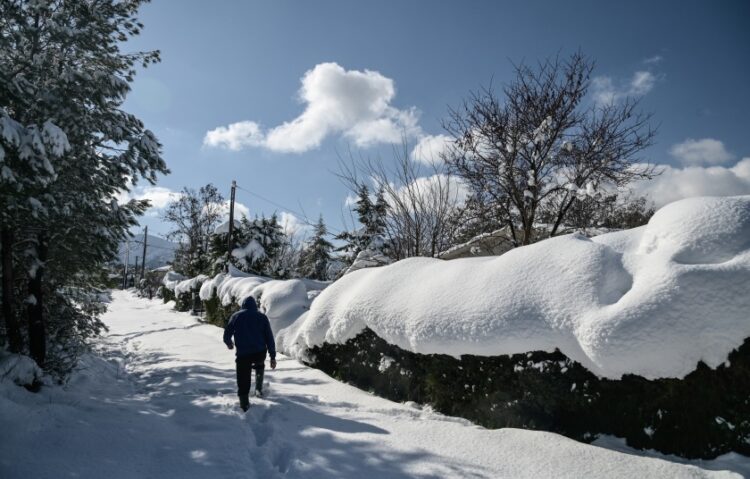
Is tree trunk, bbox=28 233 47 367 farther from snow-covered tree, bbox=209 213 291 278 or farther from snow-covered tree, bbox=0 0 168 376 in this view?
snow-covered tree, bbox=209 213 291 278

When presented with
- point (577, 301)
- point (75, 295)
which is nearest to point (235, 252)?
point (75, 295)

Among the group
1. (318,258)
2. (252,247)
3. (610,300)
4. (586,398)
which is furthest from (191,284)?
(610,300)

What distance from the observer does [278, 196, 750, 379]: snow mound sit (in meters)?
3.24

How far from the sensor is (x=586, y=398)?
3756 millimetres

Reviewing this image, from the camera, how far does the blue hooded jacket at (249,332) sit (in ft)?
18.9

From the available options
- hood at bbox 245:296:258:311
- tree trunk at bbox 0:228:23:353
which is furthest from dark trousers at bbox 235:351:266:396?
tree trunk at bbox 0:228:23:353

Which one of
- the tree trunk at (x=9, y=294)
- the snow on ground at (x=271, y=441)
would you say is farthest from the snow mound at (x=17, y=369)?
the tree trunk at (x=9, y=294)

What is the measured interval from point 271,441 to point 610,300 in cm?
384

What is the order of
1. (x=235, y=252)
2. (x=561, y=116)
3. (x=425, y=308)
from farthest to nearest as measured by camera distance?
(x=235, y=252), (x=561, y=116), (x=425, y=308)

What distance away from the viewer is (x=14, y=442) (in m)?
3.75

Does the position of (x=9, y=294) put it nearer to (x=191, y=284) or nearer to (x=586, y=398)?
(x=586, y=398)

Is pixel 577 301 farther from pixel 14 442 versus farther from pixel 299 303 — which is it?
pixel 299 303

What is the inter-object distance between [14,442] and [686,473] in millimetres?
6005

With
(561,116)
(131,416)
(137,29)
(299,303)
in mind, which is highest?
(561,116)
